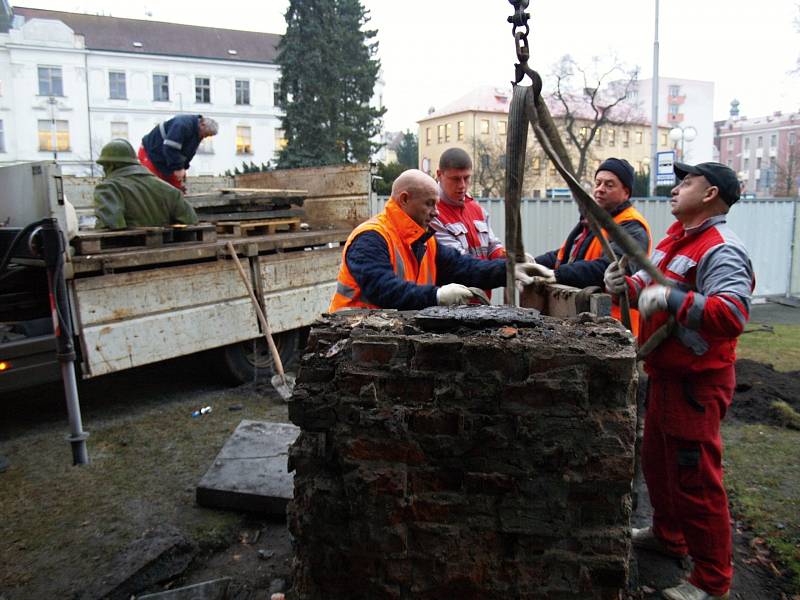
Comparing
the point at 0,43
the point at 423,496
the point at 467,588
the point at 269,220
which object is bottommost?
the point at 467,588

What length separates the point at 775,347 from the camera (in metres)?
8.28

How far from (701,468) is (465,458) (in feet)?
4.13

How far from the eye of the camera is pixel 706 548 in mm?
2762

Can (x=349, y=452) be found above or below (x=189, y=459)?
above

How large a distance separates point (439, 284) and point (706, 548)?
2.06 m

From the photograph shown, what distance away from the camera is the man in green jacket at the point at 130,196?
5609 millimetres

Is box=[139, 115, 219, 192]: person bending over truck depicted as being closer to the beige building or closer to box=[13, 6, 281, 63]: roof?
the beige building

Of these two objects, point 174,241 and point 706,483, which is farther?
point 174,241

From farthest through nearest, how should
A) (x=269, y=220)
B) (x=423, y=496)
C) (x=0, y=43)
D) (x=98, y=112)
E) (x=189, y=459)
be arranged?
(x=98, y=112), (x=0, y=43), (x=269, y=220), (x=189, y=459), (x=423, y=496)

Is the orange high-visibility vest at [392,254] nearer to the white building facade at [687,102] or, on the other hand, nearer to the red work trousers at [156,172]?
the red work trousers at [156,172]

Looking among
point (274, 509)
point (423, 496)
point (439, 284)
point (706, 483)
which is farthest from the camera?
point (439, 284)

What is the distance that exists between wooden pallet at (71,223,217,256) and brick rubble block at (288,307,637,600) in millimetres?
3391

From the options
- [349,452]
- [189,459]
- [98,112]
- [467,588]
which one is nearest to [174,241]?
[189,459]

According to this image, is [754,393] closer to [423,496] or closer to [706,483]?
[706,483]
